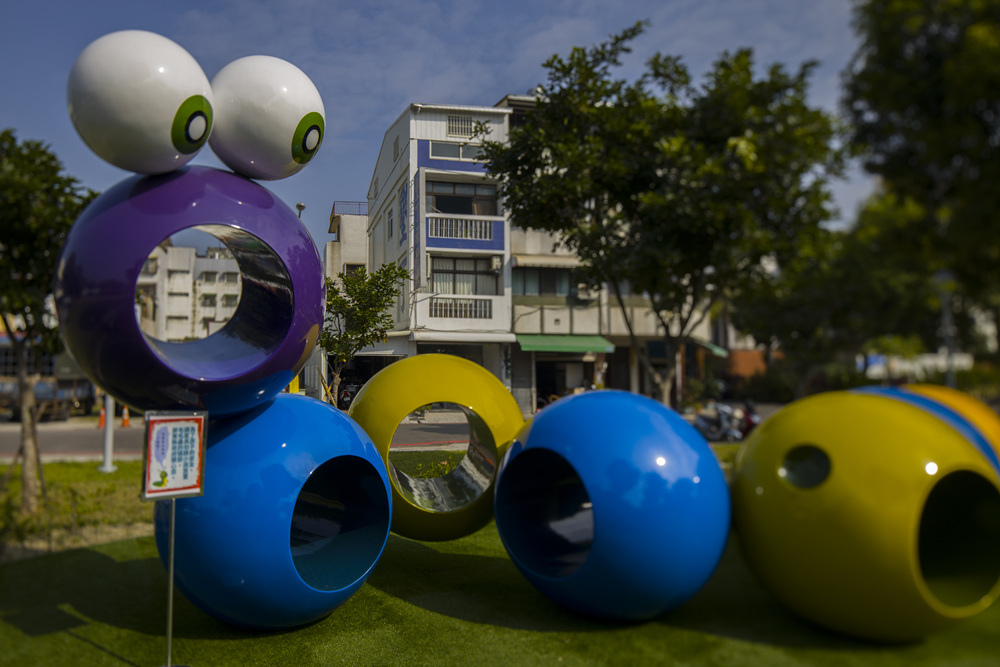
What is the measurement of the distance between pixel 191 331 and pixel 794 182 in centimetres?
821

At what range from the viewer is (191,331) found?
867 centimetres

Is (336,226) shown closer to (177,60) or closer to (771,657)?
(177,60)

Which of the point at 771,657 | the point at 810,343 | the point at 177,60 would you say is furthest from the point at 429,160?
the point at 810,343

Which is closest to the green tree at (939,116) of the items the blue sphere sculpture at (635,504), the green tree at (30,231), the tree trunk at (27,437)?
the blue sphere sculpture at (635,504)

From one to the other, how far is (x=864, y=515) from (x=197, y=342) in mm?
4551

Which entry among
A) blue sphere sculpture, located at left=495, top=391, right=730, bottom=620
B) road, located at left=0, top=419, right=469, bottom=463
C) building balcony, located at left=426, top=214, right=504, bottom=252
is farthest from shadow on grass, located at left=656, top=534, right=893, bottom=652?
building balcony, located at left=426, top=214, right=504, bottom=252

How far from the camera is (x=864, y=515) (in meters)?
3.48

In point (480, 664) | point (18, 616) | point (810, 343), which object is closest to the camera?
point (480, 664)

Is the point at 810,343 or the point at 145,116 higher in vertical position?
the point at 145,116

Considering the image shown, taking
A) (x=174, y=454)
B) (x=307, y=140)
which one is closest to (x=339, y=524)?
(x=174, y=454)

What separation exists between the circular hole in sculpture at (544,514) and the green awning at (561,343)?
3612mm

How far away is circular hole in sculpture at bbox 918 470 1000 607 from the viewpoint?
12.6ft

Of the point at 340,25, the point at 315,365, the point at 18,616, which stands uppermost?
the point at 340,25

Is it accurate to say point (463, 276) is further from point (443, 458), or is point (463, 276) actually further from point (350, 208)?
point (443, 458)
